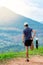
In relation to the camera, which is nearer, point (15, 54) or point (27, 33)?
point (27, 33)

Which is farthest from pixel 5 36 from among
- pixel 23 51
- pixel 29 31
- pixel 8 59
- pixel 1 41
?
pixel 29 31

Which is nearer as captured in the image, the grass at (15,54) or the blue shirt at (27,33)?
the blue shirt at (27,33)

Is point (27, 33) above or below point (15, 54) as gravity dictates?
above

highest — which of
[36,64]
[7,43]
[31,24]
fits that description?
[31,24]

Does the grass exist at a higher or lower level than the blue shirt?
lower

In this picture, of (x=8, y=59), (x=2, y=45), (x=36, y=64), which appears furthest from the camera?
(x=2, y=45)

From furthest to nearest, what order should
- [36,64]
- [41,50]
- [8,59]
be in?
[41,50] → [8,59] → [36,64]

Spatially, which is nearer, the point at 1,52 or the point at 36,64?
the point at 36,64

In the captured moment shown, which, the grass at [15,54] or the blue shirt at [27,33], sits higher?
the blue shirt at [27,33]

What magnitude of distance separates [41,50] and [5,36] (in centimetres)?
201

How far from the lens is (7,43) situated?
455 inches

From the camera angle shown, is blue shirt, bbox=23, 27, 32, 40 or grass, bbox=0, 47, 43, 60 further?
grass, bbox=0, 47, 43, 60

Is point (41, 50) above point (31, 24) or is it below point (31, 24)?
below

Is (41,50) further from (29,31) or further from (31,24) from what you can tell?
(29,31)
